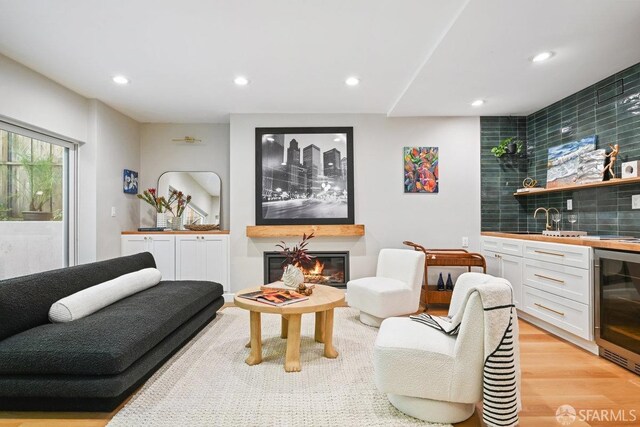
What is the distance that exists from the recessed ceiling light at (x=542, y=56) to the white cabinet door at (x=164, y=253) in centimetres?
448

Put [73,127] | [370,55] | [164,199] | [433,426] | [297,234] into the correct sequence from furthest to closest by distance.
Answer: [164,199] → [297,234] → [73,127] → [370,55] → [433,426]

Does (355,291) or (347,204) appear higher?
(347,204)

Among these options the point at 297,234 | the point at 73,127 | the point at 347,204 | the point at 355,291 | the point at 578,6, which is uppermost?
the point at 578,6

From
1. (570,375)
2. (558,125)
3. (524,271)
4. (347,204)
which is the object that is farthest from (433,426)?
(558,125)

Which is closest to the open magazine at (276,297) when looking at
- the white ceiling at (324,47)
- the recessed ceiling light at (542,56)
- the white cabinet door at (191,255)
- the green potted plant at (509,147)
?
the white cabinet door at (191,255)

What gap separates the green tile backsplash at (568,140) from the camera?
2.96m

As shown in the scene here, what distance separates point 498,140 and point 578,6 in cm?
249

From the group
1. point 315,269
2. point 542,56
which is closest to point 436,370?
point 542,56

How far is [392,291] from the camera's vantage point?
3162mm

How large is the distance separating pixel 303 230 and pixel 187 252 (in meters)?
1.60

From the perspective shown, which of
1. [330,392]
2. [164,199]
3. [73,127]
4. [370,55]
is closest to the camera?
[330,392]

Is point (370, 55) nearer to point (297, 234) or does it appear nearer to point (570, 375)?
point (297, 234)

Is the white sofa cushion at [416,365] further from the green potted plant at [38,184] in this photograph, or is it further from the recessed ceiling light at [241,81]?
the green potted plant at [38,184]

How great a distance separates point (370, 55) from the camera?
9.46 ft
